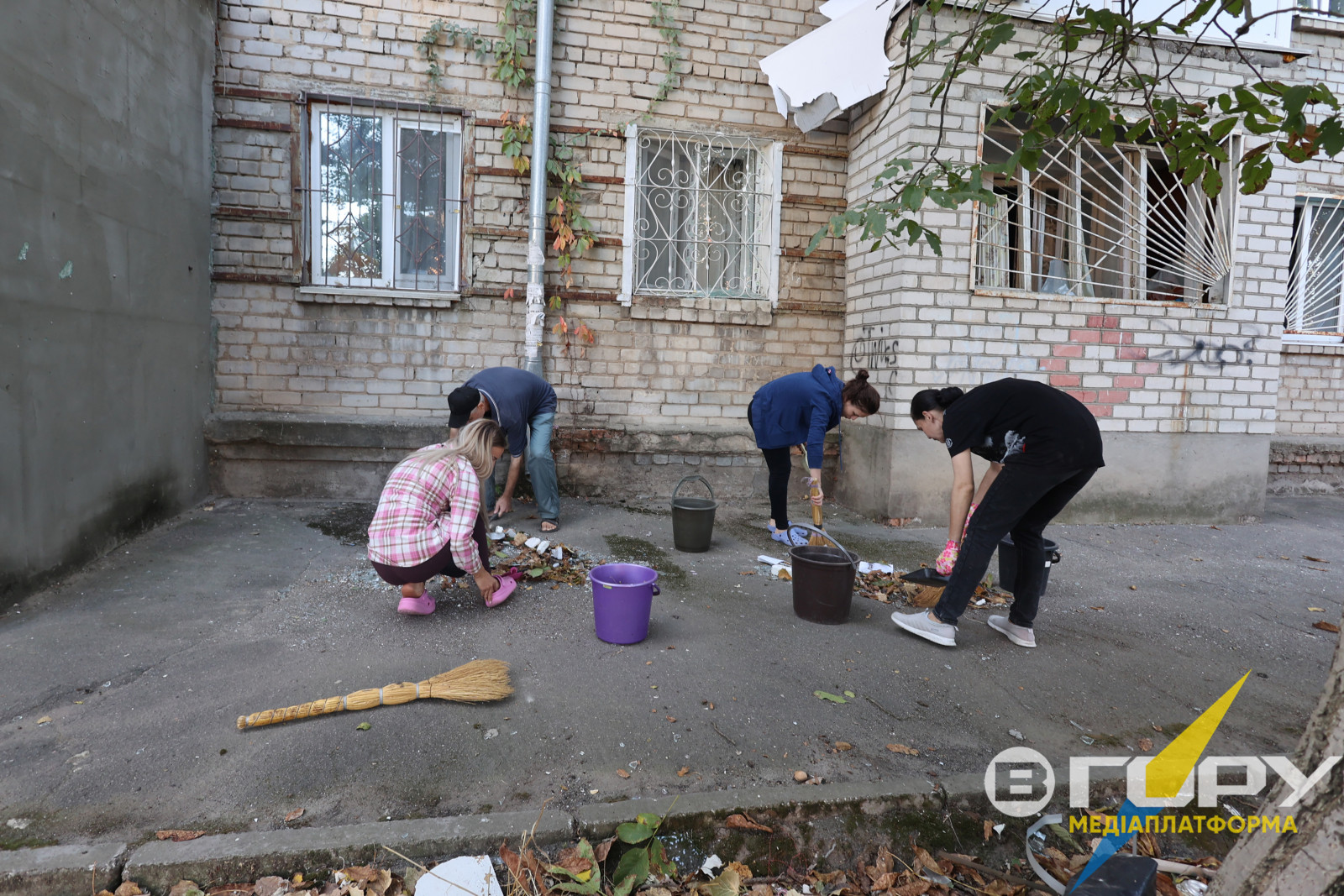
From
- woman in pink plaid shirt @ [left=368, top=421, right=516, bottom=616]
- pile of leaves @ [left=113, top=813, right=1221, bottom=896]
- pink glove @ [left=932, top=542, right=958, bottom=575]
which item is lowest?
pile of leaves @ [left=113, top=813, right=1221, bottom=896]

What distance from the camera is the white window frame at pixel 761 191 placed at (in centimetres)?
687

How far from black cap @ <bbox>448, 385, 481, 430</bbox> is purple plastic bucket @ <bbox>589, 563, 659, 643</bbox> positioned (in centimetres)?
181

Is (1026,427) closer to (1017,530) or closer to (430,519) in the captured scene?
(1017,530)

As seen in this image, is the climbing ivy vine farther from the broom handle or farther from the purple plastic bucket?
the broom handle

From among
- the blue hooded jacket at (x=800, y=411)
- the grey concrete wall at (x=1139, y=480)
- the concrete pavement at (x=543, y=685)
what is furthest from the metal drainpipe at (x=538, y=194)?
the grey concrete wall at (x=1139, y=480)

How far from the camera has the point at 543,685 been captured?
3.19m

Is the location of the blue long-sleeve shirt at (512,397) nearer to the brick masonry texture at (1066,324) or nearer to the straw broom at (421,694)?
the straw broom at (421,694)

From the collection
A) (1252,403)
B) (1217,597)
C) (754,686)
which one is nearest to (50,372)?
(754,686)

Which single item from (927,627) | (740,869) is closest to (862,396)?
(927,627)

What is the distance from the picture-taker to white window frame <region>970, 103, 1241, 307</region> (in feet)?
21.7

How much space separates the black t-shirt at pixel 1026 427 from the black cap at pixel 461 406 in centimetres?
302

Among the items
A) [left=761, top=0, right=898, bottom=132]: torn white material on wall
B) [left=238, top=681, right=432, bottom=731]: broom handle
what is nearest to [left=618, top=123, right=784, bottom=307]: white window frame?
[left=761, top=0, right=898, bottom=132]: torn white material on wall

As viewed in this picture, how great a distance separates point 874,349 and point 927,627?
342 cm

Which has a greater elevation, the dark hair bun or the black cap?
the dark hair bun
